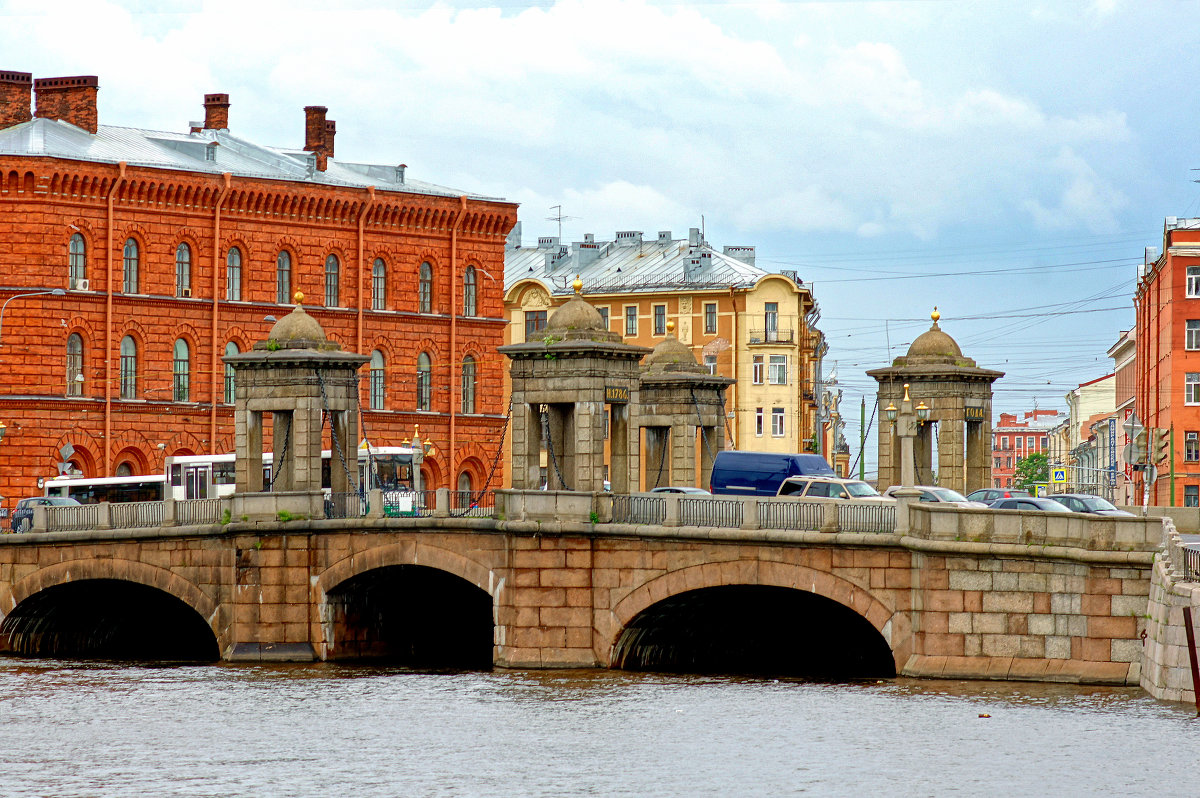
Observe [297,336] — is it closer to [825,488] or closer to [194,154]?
[825,488]

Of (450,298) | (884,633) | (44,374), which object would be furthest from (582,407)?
(450,298)

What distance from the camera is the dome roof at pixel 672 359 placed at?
58.6 m

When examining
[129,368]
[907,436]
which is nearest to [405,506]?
[907,436]

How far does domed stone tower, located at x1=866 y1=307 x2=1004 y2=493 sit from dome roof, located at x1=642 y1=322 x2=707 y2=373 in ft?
15.9

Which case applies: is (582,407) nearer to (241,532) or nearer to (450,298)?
(241,532)

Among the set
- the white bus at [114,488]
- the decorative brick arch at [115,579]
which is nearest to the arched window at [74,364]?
the white bus at [114,488]

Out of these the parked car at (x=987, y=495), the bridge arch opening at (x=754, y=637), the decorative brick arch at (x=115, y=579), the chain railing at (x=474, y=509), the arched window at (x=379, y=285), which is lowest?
the bridge arch opening at (x=754, y=637)

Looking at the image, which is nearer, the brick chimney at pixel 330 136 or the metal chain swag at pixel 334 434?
the metal chain swag at pixel 334 434

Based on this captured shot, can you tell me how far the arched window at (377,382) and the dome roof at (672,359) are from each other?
79.3 feet

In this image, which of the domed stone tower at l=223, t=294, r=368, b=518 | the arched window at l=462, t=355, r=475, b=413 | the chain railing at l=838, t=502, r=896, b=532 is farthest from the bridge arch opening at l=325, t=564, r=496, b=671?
the arched window at l=462, t=355, r=475, b=413

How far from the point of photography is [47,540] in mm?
53844

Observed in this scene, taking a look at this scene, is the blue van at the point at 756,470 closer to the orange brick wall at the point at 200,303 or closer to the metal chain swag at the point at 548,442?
the metal chain swag at the point at 548,442

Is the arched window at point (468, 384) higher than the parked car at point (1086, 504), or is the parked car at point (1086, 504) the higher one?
the arched window at point (468, 384)

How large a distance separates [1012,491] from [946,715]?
20.1 metres
